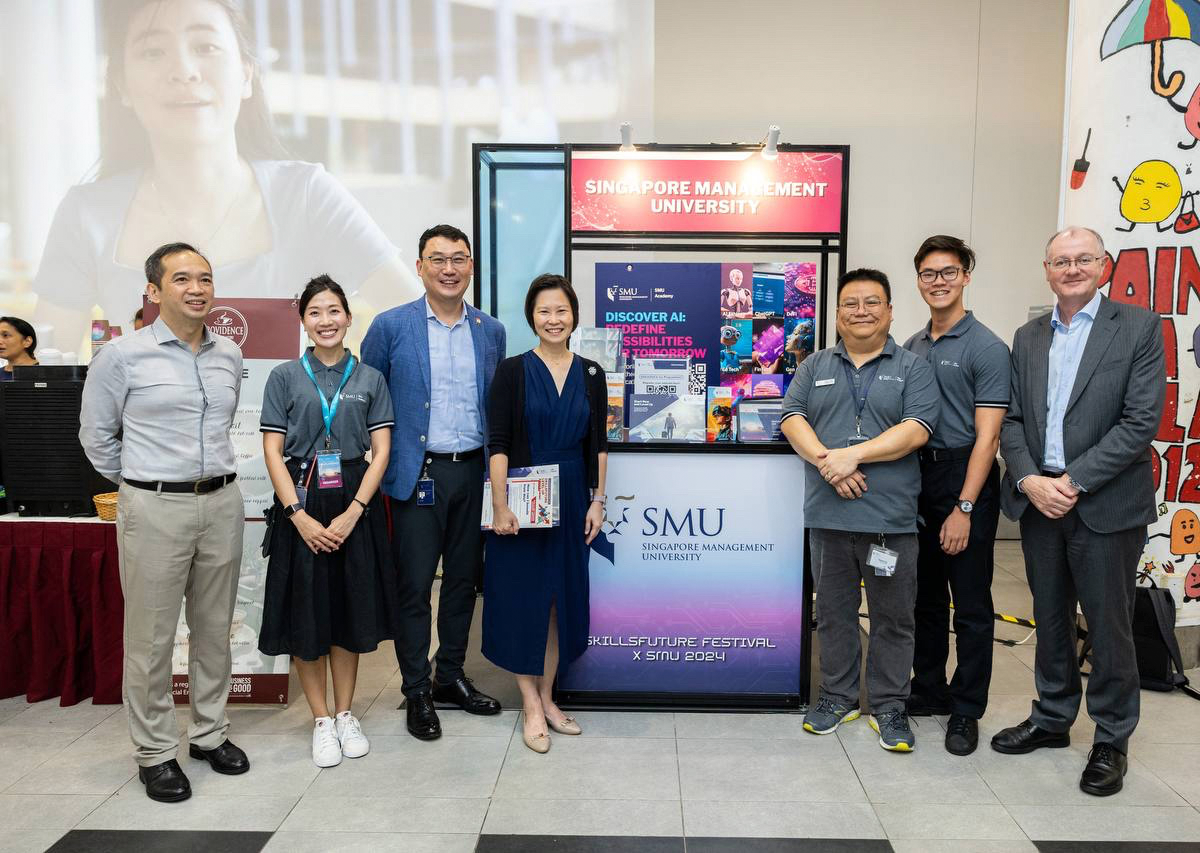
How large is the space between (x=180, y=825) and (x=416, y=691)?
0.86 metres

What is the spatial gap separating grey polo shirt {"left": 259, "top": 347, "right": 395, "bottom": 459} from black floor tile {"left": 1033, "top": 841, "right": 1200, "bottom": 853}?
94.3 inches

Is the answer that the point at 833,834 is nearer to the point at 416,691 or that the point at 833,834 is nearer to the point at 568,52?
the point at 416,691

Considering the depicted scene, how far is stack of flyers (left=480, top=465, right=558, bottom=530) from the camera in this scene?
2.69m

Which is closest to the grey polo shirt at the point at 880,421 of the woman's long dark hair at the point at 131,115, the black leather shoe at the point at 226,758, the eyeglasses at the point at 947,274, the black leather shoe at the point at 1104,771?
the eyeglasses at the point at 947,274

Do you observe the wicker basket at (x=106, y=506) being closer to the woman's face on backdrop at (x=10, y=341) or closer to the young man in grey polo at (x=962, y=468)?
the woman's face on backdrop at (x=10, y=341)

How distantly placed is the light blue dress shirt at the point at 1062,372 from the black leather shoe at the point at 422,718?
2.32m

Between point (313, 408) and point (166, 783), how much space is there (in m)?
1.24

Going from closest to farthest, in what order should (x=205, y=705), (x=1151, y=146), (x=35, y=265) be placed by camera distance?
(x=205, y=705)
(x=1151, y=146)
(x=35, y=265)

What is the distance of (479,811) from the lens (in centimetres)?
232

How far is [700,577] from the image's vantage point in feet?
9.99

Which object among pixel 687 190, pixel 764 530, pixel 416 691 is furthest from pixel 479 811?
pixel 687 190

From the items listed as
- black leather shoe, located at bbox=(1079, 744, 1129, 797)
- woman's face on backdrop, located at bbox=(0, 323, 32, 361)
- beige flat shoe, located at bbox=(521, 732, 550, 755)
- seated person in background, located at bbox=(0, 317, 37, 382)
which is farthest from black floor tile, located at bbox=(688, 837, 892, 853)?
woman's face on backdrop, located at bbox=(0, 323, 32, 361)

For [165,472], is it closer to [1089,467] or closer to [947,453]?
[947,453]

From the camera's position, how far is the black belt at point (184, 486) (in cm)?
238
